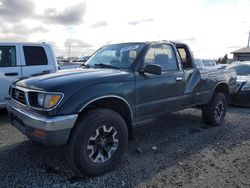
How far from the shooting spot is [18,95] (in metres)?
3.83

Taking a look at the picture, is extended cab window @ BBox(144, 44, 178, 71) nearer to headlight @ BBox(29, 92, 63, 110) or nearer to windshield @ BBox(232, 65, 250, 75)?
headlight @ BBox(29, 92, 63, 110)

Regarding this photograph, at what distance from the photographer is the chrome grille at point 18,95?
3668mm

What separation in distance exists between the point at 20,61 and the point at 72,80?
138 inches

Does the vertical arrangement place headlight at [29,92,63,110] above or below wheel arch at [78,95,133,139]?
above

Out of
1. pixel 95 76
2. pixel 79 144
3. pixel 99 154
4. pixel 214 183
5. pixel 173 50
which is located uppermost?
pixel 173 50

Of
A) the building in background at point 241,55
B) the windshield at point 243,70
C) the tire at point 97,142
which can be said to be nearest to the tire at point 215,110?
the tire at point 97,142

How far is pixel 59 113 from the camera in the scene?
321 centimetres

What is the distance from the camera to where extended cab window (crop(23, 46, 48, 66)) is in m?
6.54

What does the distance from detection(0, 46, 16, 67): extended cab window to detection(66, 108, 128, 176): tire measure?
12.1ft

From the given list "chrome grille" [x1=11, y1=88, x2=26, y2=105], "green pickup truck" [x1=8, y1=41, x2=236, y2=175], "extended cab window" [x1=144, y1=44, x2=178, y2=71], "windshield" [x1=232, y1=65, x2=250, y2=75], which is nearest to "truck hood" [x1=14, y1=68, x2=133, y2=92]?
"green pickup truck" [x1=8, y1=41, x2=236, y2=175]

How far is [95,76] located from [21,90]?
1050 mm

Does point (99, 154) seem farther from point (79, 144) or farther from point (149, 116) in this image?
point (149, 116)

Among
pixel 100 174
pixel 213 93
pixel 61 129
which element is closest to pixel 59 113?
pixel 61 129

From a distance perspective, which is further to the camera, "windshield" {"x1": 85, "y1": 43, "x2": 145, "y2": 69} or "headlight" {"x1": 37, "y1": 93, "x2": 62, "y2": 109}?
"windshield" {"x1": 85, "y1": 43, "x2": 145, "y2": 69}
